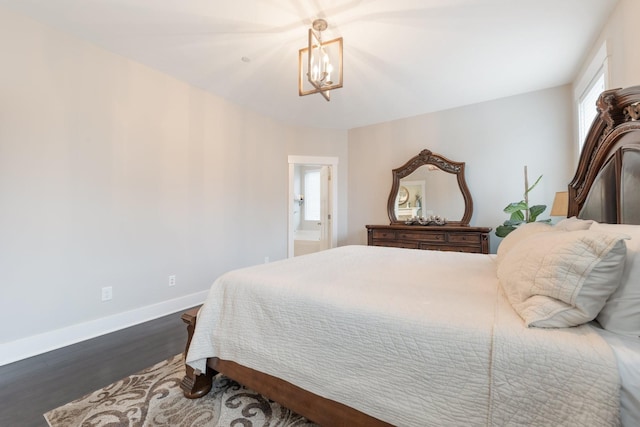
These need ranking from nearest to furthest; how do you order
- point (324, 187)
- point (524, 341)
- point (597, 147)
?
point (524, 341), point (597, 147), point (324, 187)

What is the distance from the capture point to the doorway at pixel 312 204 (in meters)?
4.61

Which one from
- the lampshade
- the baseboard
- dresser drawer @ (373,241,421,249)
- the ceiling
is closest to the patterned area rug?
the baseboard

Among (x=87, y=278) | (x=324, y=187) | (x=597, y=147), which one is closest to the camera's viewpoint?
(x=597, y=147)

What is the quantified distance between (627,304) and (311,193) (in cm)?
641

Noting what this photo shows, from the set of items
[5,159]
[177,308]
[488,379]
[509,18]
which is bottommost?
[177,308]

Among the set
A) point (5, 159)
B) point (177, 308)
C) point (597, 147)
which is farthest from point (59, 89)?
point (597, 147)

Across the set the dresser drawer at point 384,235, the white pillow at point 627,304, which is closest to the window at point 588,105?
the dresser drawer at point 384,235

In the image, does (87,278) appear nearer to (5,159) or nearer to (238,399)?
(5,159)

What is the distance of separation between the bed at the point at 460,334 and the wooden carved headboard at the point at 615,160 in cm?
1

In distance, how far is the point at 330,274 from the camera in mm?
1590

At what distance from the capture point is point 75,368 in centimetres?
192

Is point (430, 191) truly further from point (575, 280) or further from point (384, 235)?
point (575, 280)

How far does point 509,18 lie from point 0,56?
3.77m

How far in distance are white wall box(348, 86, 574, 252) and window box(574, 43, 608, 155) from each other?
0.25 metres
